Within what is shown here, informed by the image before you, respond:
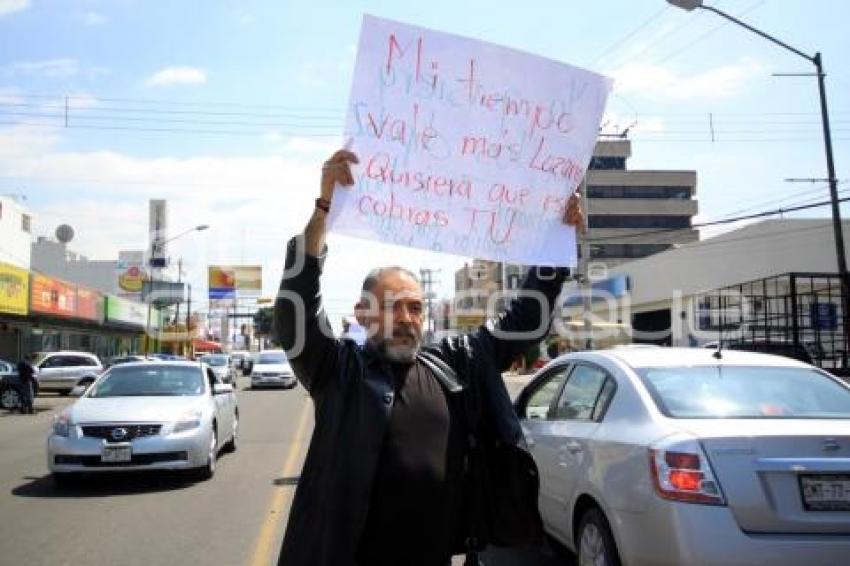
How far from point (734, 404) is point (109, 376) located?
9098 mm

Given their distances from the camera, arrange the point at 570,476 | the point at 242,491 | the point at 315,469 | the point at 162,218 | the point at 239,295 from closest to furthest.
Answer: the point at 315,469 → the point at 570,476 → the point at 242,491 → the point at 162,218 → the point at 239,295

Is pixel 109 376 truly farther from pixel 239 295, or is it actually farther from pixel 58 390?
pixel 239 295

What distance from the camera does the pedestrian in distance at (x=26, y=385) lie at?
24.0 metres

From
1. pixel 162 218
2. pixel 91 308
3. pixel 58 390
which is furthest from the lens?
pixel 162 218

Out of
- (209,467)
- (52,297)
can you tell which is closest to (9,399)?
(52,297)

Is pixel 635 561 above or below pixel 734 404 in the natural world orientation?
below

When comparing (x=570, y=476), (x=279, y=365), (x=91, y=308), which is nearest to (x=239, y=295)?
(x=91, y=308)

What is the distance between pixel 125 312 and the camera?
56.0 metres

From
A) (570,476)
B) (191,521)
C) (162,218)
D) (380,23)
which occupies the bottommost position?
(191,521)

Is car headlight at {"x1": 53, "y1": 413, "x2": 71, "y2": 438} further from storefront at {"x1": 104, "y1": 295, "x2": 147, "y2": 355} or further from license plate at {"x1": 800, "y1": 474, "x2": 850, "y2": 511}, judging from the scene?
A: storefront at {"x1": 104, "y1": 295, "x2": 147, "y2": 355}

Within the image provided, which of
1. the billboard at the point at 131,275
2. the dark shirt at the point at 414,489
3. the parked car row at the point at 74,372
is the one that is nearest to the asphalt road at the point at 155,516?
the dark shirt at the point at 414,489

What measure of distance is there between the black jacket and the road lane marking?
4112 millimetres

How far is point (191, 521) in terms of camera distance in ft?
27.7

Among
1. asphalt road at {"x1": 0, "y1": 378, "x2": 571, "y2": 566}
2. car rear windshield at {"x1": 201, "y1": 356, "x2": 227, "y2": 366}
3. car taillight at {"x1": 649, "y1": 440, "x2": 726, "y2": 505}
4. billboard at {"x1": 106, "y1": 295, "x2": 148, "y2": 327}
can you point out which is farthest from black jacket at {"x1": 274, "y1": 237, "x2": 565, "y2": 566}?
billboard at {"x1": 106, "y1": 295, "x2": 148, "y2": 327}
